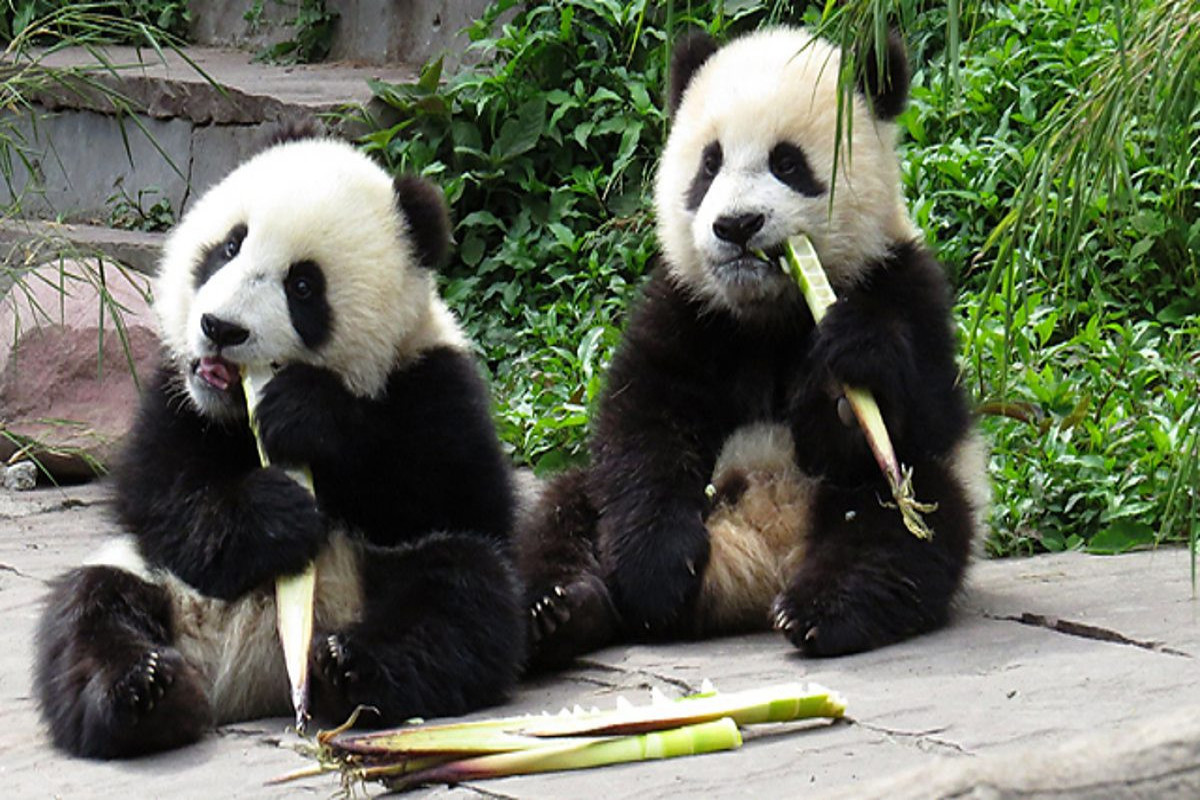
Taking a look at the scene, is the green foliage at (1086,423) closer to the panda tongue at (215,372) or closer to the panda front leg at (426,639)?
the panda front leg at (426,639)

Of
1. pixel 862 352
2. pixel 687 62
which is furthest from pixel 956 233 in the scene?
pixel 862 352

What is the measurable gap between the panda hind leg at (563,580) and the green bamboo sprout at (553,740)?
671mm

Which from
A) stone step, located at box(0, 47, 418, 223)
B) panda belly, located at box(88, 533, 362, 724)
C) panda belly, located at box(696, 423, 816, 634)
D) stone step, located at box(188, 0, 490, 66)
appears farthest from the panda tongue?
stone step, located at box(188, 0, 490, 66)

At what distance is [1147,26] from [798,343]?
1.23 metres

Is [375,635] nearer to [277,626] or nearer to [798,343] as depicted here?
[277,626]

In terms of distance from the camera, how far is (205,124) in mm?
8672

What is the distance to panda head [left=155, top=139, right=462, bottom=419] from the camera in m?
3.77

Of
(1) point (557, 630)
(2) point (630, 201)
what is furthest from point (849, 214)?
(2) point (630, 201)

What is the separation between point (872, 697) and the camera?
367cm

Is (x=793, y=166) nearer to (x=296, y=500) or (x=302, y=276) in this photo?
(x=302, y=276)

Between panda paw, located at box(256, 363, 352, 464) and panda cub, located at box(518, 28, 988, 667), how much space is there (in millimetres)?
657

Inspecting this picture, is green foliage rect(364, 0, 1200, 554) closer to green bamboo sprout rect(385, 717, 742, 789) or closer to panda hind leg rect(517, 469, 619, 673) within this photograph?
panda hind leg rect(517, 469, 619, 673)

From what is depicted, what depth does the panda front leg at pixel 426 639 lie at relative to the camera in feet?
11.7

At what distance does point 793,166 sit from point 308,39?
5.64 m
